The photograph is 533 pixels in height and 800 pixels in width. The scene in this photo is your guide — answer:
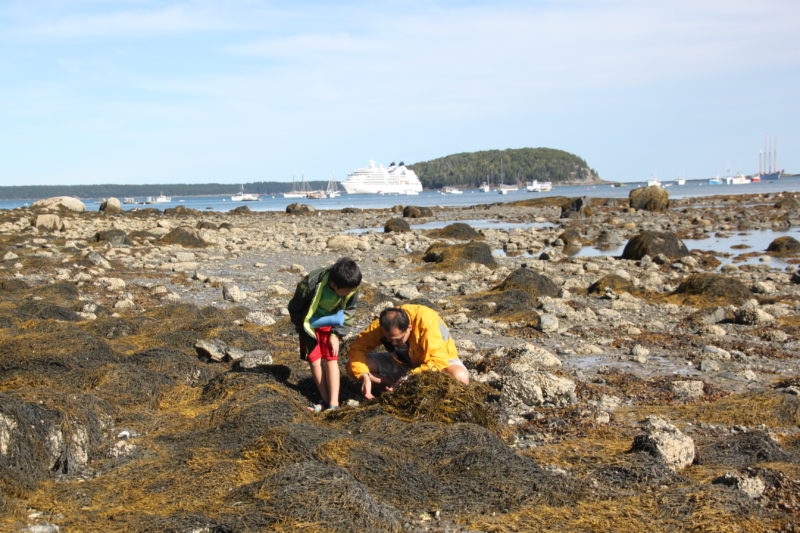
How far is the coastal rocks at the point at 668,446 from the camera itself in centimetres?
479

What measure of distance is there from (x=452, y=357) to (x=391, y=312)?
2.39 feet

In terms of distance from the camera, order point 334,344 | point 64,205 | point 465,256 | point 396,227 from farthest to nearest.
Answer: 1. point 64,205
2. point 396,227
3. point 465,256
4. point 334,344

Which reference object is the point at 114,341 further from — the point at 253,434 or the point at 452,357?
the point at 452,357

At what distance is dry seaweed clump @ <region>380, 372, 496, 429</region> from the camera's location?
533 cm

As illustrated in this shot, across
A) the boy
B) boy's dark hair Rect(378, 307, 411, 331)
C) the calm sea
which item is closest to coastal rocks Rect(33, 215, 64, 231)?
the boy

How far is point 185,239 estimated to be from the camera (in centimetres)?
2472

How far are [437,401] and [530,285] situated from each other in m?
7.95

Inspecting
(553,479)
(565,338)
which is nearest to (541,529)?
(553,479)

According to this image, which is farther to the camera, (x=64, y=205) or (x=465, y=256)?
(x=64, y=205)

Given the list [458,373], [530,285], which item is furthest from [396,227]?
[458,373]

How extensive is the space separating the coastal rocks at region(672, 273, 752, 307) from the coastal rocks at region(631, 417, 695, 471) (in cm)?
752

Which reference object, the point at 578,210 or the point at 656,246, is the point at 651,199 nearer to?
the point at 578,210

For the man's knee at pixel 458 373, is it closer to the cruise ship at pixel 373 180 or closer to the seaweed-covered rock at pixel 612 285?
the seaweed-covered rock at pixel 612 285

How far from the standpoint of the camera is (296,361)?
7.58 meters
